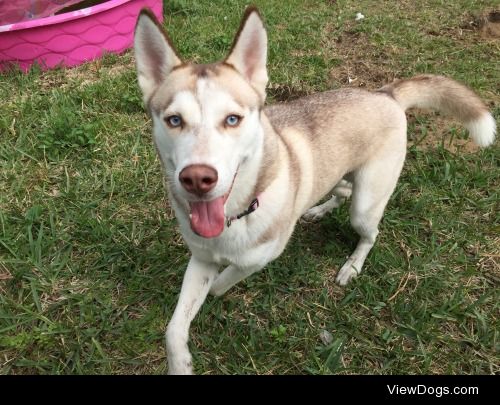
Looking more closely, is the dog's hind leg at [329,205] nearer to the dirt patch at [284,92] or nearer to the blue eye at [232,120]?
the dirt patch at [284,92]

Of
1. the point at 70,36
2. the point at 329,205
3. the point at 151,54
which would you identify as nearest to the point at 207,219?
the point at 151,54

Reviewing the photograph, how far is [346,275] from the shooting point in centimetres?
314

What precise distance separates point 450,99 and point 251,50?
1667 mm

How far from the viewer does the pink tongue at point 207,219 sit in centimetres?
204

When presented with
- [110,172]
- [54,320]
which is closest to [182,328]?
[54,320]

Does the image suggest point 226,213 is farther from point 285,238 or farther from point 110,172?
point 110,172

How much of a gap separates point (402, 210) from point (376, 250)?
0.54 metres

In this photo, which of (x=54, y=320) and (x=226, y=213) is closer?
(x=226, y=213)

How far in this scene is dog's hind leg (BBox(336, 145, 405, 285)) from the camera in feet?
9.80

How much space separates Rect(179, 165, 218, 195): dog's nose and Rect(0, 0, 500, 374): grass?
1.31m

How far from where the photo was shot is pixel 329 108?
2912mm

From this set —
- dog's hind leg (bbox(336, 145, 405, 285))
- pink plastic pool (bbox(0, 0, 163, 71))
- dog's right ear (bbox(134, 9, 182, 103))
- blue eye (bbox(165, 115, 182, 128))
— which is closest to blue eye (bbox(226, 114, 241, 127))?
blue eye (bbox(165, 115, 182, 128))

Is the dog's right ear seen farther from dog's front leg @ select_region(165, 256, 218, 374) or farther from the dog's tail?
the dog's tail
